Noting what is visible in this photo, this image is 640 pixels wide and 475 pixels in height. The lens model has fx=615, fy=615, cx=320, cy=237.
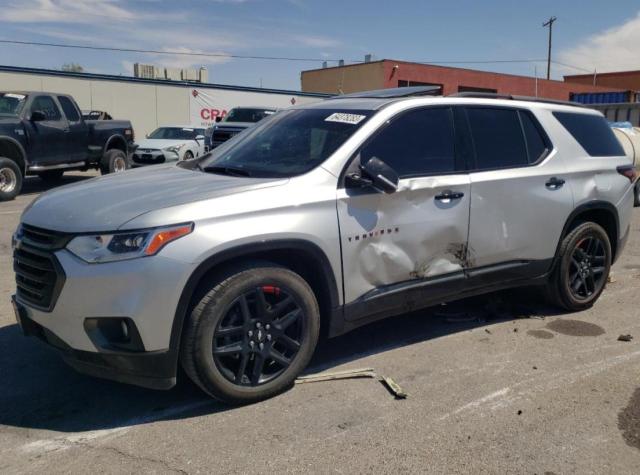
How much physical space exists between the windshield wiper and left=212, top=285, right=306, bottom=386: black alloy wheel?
0.86 meters

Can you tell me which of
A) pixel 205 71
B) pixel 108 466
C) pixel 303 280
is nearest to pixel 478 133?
pixel 303 280

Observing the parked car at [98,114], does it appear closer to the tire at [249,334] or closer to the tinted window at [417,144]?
the tinted window at [417,144]

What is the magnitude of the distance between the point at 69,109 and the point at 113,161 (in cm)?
169

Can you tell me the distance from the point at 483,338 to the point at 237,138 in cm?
248

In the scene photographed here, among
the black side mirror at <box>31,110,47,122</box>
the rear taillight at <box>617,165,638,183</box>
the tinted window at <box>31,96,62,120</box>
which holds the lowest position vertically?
the rear taillight at <box>617,165,638,183</box>

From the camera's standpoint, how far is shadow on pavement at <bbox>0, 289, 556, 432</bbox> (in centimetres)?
347

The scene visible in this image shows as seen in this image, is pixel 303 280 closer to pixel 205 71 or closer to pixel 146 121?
pixel 146 121

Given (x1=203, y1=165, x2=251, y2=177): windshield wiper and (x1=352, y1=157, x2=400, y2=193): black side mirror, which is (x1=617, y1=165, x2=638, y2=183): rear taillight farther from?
(x1=203, y1=165, x2=251, y2=177): windshield wiper

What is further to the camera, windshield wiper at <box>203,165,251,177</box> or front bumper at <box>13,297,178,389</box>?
windshield wiper at <box>203,165,251,177</box>

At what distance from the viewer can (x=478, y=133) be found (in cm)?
458

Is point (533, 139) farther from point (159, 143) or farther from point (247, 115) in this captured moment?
point (159, 143)

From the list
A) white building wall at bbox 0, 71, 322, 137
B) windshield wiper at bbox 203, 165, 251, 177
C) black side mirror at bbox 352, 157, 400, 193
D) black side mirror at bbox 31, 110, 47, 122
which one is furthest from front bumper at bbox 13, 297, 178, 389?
white building wall at bbox 0, 71, 322, 137

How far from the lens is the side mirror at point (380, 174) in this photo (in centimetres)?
378

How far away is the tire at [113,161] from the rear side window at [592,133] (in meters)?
11.2
